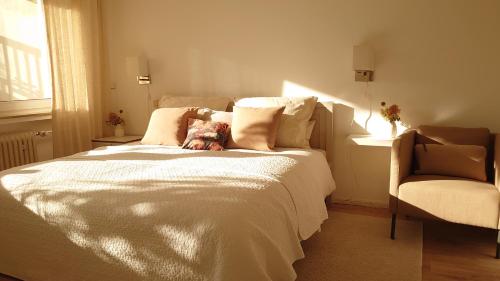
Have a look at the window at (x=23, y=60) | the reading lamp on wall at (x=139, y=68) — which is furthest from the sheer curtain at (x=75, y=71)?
the reading lamp on wall at (x=139, y=68)

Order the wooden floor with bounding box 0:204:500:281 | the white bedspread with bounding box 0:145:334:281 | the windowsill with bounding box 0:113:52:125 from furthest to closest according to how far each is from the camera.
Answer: the windowsill with bounding box 0:113:52:125, the wooden floor with bounding box 0:204:500:281, the white bedspread with bounding box 0:145:334:281

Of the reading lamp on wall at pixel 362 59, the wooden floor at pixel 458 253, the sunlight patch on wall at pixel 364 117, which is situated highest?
the reading lamp on wall at pixel 362 59

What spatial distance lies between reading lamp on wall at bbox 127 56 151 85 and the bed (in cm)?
164

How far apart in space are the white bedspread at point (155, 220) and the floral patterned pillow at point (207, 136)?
529 millimetres

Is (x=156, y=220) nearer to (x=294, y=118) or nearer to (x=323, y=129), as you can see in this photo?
(x=294, y=118)

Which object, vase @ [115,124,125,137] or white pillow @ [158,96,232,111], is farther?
vase @ [115,124,125,137]

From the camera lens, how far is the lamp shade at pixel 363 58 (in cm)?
288

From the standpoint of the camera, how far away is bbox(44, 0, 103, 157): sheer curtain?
11.5 feet

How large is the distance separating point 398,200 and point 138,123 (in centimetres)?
286

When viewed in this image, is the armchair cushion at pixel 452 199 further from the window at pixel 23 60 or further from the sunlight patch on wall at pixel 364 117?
the window at pixel 23 60

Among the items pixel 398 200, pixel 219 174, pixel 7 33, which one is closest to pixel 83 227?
pixel 219 174

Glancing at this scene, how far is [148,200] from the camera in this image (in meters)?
1.65

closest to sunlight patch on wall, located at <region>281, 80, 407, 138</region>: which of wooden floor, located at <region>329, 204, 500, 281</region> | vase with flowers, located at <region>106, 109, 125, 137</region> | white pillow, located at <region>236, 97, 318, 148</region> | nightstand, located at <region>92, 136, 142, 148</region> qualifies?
white pillow, located at <region>236, 97, 318, 148</region>

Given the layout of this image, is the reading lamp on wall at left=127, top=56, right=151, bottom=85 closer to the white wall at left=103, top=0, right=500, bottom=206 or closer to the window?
the white wall at left=103, top=0, right=500, bottom=206
